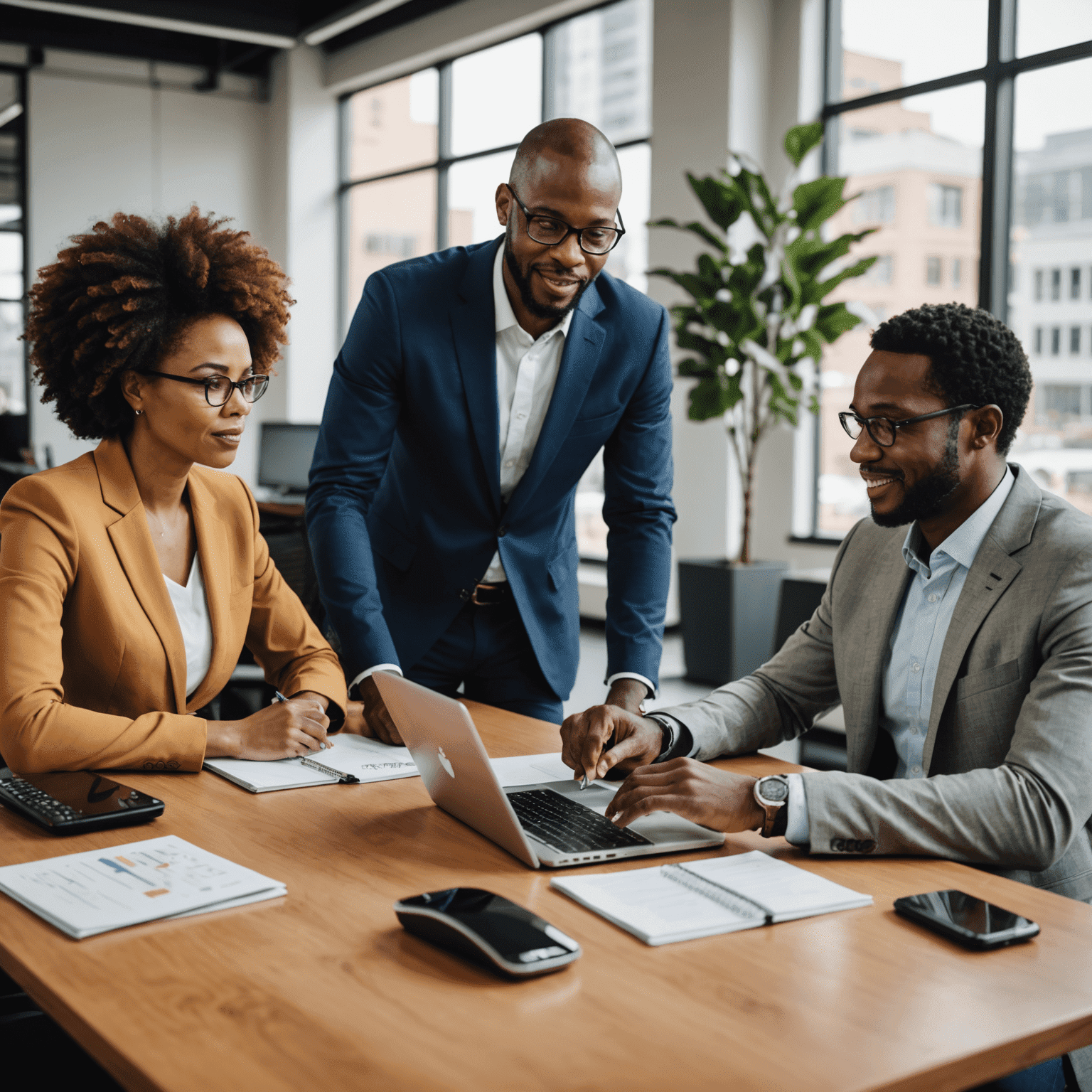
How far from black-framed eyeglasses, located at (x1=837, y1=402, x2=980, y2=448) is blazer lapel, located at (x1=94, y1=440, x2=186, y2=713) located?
1012 mm

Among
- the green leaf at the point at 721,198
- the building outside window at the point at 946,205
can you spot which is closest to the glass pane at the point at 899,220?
the building outside window at the point at 946,205

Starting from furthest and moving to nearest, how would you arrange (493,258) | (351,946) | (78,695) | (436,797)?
(493,258) < (78,695) < (436,797) < (351,946)

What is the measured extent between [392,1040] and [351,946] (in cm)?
18

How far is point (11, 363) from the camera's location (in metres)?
8.45

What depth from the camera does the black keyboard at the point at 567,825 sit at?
130 cm

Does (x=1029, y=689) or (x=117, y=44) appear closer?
(x=1029, y=689)

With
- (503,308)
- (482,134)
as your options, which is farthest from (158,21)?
(503,308)

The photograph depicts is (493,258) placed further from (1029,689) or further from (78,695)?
(1029,689)

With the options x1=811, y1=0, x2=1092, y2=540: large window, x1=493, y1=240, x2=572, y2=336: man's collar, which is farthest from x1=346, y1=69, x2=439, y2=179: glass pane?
x1=493, y1=240, x2=572, y2=336: man's collar

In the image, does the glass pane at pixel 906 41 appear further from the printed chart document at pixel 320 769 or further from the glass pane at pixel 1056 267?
the printed chart document at pixel 320 769

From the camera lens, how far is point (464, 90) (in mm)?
7730

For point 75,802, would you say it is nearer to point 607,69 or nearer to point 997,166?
point 997,166

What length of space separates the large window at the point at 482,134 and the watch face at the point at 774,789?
4.56m

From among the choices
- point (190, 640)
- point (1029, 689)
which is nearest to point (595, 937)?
point (1029, 689)
